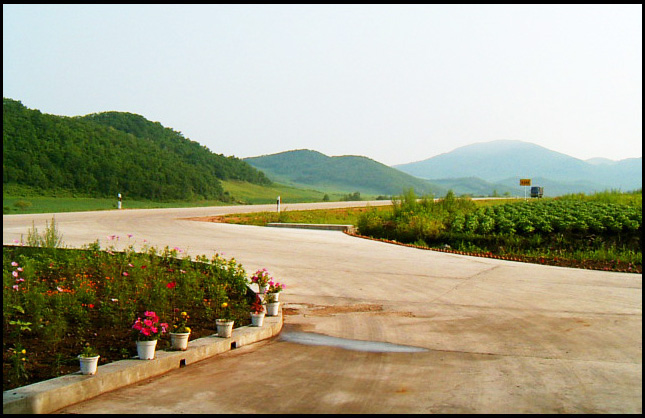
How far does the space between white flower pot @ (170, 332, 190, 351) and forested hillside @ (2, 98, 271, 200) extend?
6477 cm

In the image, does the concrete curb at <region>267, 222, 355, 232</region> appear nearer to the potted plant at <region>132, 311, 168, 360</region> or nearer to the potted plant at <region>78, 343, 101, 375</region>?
the potted plant at <region>132, 311, 168, 360</region>

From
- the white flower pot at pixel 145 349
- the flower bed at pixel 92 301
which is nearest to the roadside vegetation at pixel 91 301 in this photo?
the flower bed at pixel 92 301

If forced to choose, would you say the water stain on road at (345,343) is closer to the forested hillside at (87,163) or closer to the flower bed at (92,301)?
the flower bed at (92,301)

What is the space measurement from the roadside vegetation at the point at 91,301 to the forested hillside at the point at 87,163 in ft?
198

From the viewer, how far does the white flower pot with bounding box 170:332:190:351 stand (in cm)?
693

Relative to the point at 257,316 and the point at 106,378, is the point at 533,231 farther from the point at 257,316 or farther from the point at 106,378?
the point at 106,378

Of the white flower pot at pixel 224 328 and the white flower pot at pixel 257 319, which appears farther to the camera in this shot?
the white flower pot at pixel 257 319

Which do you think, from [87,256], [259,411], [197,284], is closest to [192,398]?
[259,411]

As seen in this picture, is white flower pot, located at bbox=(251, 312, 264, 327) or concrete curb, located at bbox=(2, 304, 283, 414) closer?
concrete curb, located at bbox=(2, 304, 283, 414)

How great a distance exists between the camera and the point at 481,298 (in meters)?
11.1

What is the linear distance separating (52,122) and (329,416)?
86400 millimetres

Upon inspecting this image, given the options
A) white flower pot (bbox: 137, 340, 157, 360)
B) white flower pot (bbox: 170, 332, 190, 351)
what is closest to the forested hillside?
white flower pot (bbox: 170, 332, 190, 351)

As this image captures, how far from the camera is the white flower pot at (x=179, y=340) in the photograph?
693 cm

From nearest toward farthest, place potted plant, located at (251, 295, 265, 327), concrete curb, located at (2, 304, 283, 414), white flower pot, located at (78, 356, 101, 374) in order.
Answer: concrete curb, located at (2, 304, 283, 414), white flower pot, located at (78, 356, 101, 374), potted plant, located at (251, 295, 265, 327)
